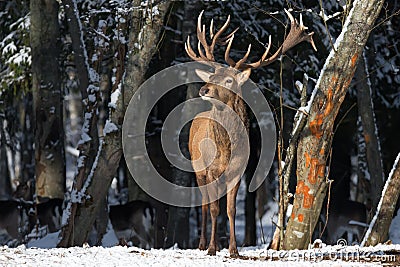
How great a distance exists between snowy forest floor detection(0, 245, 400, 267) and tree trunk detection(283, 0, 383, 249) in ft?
3.20

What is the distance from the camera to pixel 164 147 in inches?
754

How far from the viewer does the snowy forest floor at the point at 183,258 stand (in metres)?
7.59

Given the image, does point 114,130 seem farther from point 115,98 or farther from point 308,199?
point 308,199

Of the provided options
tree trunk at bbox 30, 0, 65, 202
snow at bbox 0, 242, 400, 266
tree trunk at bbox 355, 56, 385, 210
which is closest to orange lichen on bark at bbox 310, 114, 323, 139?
snow at bbox 0, 242, 400, 266

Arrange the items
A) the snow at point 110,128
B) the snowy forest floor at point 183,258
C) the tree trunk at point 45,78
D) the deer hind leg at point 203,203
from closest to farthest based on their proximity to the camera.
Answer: the snowy forest floor at point 183,258 → the deer hind leg at point 203,203 → the snow at point 110,128 → the tree trunk at point 45,78

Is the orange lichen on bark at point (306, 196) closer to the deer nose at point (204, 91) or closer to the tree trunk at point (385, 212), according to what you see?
the tree trunk at point (385, 212)

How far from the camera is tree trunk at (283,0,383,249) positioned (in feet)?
33.6

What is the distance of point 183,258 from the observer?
8141 millimetres

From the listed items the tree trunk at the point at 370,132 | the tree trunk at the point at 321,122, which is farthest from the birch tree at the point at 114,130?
the tree trunk at the point at 370,132

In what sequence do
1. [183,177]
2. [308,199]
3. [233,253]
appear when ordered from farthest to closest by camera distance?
[183,177]
[308,199]
[233,253]

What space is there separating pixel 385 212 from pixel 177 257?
14.1 feet

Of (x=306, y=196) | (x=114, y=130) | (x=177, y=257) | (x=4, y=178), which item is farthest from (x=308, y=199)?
(x=4, y=178)

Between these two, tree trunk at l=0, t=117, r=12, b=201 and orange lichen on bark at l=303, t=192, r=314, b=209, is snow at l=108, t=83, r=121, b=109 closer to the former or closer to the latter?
orange lichen on bark at l=303, t=192, r=314, b=209

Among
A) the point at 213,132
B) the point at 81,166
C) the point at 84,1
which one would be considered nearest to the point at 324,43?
the point at 84,1
